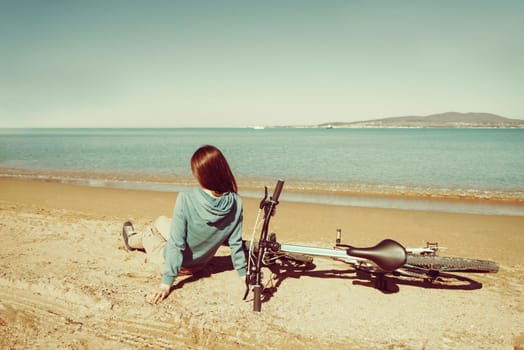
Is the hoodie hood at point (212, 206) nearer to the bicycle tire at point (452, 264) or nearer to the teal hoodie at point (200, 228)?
the teal hoodie at point (200, 228)

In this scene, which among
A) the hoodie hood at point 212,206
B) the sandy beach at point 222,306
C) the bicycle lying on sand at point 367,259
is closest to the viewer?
the sandy beach at point 222,306

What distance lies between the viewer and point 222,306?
12.6 feet

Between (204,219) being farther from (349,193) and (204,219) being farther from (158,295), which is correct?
(349,193)

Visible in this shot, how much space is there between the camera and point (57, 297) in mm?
3992

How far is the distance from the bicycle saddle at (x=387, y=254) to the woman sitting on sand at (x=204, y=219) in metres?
1.37

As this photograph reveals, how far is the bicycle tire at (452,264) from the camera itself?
164 inches

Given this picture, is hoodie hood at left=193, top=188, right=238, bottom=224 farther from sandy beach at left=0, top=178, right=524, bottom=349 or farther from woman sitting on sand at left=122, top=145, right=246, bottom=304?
sandy beach at left=0, top=178, right=524, bottom=349

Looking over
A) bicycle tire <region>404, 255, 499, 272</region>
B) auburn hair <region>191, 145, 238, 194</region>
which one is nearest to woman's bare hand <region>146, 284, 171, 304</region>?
auburn hair <region>191, 145, 238, 194</region>

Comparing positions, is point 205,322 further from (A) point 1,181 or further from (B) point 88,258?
(A) point 1,181

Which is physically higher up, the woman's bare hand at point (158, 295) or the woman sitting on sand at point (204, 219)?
the woman sitting on sand at point (204, 219)

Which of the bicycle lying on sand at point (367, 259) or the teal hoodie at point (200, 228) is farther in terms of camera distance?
the teal hoodie at point (200, 228)

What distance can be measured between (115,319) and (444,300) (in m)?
3.94

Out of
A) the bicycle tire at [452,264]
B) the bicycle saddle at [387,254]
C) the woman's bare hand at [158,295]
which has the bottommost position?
the woman's bare hand at [158,295]

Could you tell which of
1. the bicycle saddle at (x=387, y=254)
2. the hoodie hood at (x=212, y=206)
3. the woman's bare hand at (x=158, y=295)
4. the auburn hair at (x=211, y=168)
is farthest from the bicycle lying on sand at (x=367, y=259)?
the woman's bare hand at (x=158, y=295)
